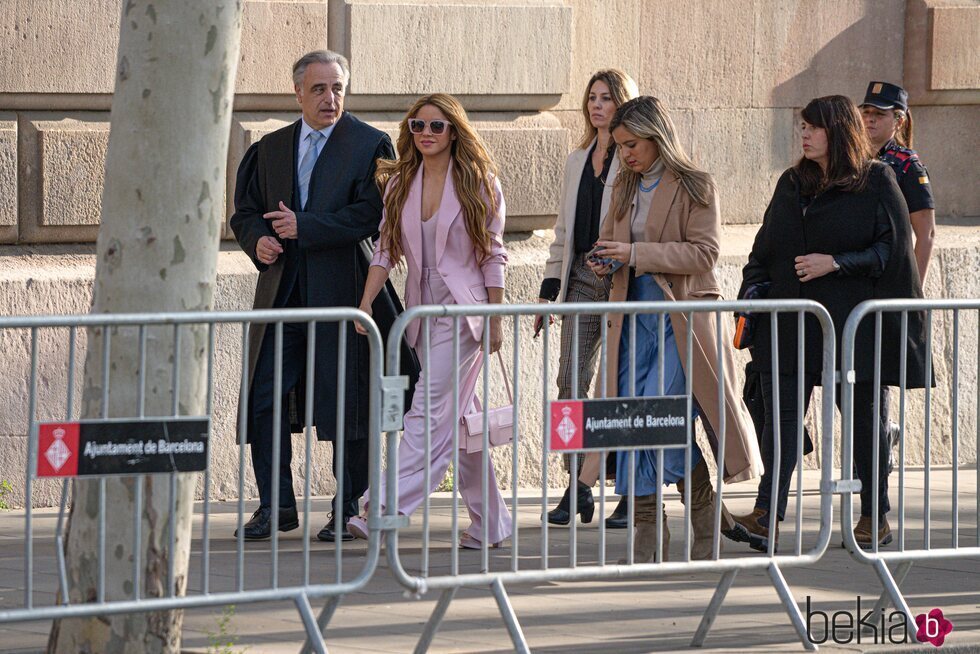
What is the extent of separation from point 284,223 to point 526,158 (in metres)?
2.29

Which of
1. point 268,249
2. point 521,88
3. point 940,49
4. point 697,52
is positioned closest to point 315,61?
point 268,249

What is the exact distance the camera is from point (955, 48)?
10695 millimetres

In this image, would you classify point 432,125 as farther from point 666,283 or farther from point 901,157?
point 901,157

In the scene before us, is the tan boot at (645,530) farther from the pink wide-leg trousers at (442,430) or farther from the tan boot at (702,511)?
the pink wide-leg trousers at (442,430)

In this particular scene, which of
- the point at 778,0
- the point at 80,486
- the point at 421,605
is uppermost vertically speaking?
the point at 778,0

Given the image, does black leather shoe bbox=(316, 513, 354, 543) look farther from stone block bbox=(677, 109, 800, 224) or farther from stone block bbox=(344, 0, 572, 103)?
stone block bbox=(677, 109, 800, 224)

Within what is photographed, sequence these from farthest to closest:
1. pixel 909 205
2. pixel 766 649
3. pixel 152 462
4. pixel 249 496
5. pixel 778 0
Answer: pixel 778 0, pixel 249 496, pixel 909 205, pixel 766 649, pixel 152 462

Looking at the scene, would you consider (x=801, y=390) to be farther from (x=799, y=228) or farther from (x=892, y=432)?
(x=892, y=432)

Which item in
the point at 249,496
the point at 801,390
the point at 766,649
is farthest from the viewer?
the point at 249,496

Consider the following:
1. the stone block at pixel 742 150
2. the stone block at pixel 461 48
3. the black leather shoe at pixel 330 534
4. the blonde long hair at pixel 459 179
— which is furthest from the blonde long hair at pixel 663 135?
the stone block at pixel 742 150

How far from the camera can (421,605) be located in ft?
20.0

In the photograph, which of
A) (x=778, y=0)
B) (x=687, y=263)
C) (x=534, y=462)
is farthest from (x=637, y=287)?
(x=778, y=0)

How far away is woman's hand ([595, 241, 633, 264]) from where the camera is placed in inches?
268

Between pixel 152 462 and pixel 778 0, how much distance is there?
6431 mm
